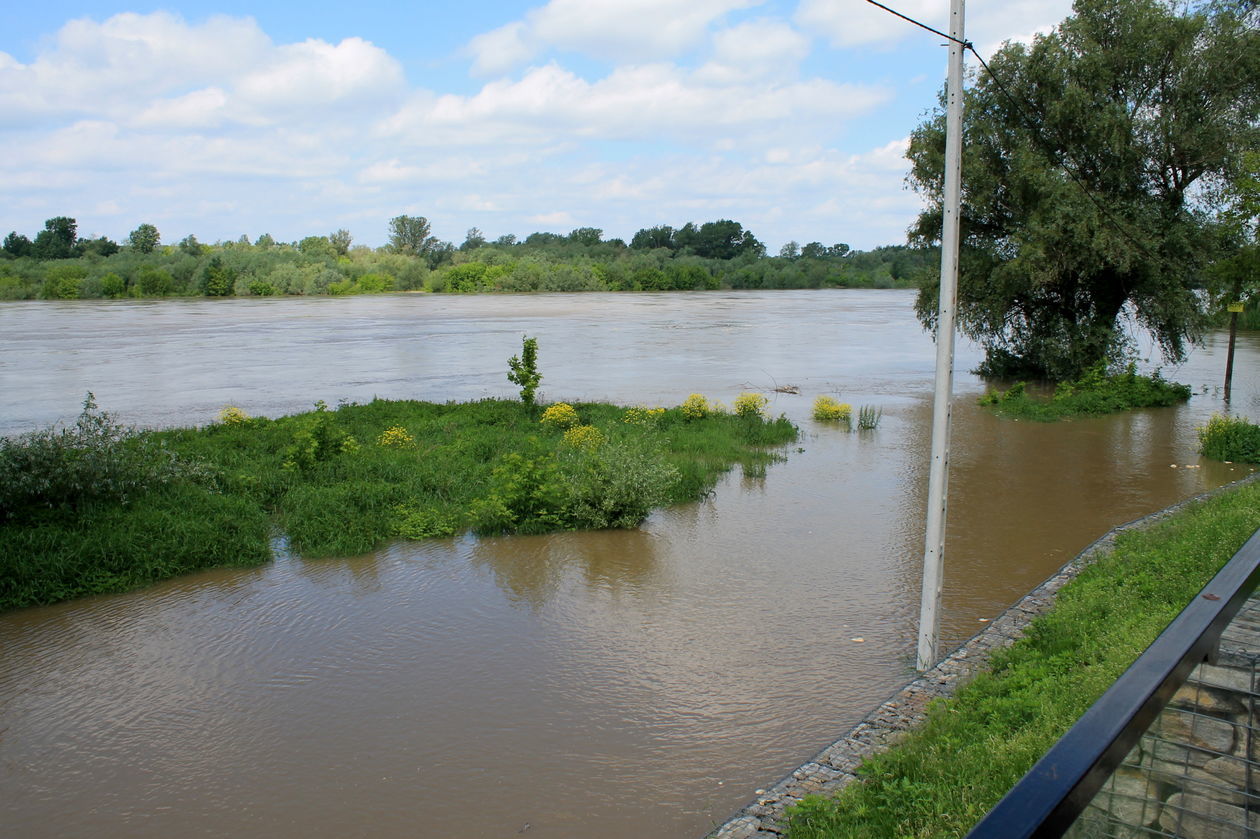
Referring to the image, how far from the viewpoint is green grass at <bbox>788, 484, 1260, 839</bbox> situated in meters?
4.45

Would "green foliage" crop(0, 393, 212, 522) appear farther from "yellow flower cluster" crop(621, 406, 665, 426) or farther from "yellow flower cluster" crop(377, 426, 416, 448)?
"yellow flower cluster" crop(621, 406, 665, 426)

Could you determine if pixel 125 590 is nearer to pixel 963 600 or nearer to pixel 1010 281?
pixel 963 600

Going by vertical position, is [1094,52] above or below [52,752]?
above

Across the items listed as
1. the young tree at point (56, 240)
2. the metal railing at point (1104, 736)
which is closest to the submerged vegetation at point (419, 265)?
the young tree at point (56, 240)

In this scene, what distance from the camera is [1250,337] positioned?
125ft

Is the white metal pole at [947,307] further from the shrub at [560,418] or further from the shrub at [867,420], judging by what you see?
the shrub at [867,420]

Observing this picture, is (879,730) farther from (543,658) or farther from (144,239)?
(144,239)

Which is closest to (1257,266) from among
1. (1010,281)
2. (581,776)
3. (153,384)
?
(1010,281)

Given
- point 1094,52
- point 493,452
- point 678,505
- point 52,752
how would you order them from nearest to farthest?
point 52,752 < point 678,505 < point 493,452 < point 1094,52

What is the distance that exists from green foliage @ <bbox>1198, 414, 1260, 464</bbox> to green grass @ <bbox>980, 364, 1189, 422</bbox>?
3716 mm

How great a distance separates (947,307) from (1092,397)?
16.3m

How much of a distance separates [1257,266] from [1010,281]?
7.28 metres

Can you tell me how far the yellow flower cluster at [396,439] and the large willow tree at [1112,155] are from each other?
45.4 ft

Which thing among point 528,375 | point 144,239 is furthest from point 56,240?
point 528,375
